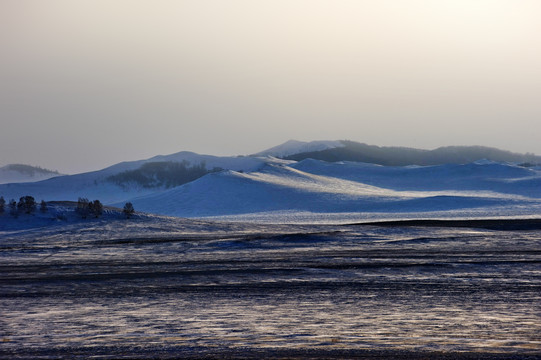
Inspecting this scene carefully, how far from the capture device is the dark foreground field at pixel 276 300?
30.6ft

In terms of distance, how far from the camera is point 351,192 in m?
77.4

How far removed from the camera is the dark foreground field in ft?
30.6

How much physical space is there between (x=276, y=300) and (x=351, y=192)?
64.6 meters

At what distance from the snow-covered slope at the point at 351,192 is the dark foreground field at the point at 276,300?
39.3 m

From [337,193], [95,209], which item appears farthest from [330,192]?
[95,209]

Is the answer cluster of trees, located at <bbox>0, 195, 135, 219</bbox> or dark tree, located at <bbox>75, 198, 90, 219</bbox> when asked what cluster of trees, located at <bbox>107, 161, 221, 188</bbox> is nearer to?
cluster of trees, located at <bbox>0, 195, 135, 219</bbox>

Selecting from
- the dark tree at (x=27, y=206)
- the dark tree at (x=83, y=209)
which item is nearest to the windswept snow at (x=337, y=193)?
the dark tree at (x=83, y=209)

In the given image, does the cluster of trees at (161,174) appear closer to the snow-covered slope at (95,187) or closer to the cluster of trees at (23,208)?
the snow-covered slope at (95,187)

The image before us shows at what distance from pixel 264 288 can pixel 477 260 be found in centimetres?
776

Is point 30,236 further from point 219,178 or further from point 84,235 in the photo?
point 219,178

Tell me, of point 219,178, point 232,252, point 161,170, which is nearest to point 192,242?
point 232,252

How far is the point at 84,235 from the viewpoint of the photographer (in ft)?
105

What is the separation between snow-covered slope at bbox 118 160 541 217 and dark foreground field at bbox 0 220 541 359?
3930 centimetres

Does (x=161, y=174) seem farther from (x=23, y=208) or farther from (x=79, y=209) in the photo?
(x=79, y=209)
